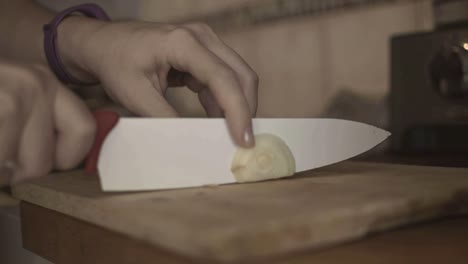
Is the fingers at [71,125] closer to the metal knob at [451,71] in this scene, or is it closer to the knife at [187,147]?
the knife at [187,147]

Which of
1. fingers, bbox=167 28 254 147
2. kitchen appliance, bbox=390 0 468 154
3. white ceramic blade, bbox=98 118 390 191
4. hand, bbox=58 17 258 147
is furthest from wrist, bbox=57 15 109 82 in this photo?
kitchen appliance, bbox=390 0 468 154

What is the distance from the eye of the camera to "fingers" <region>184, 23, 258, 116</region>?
0.72m

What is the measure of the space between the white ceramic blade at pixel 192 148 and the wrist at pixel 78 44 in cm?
27

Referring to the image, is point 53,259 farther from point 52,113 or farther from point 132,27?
point 132,27

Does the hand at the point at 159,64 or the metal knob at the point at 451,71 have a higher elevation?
the hand at the point at 159,64

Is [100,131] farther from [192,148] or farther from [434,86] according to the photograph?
[434,86]

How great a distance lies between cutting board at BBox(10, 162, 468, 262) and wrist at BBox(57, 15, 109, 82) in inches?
9.0

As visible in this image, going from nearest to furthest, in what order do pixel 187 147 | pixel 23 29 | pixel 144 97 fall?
pixel 187 147, pixel 144 97, pixel 23 29

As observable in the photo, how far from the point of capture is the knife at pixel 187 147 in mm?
542

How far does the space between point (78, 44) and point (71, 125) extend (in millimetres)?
231

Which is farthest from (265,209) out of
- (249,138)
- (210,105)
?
(210,105)

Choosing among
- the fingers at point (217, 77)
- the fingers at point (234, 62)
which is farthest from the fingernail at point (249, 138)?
the fingers at point (234, 62)

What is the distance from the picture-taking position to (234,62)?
726mm

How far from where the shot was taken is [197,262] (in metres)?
0.39
